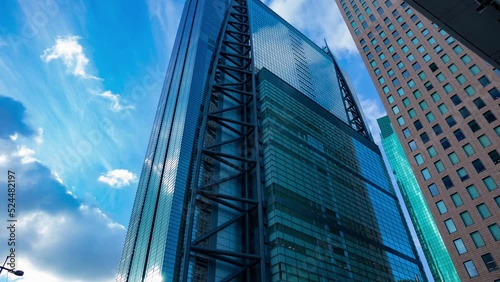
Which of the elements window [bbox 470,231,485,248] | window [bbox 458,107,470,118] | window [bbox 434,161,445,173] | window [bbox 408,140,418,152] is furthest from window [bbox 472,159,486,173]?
window [bbox 408,140,418,152]

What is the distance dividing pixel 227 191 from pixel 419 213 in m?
154

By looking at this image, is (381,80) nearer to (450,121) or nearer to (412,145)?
(412,145)

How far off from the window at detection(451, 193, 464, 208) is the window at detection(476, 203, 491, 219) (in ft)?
6.50

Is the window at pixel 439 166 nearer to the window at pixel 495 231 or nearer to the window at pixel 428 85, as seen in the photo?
the window at pixel 495 231

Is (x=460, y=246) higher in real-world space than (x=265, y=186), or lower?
lower

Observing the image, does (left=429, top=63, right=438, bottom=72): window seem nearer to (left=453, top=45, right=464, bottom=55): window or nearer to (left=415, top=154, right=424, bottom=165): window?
(left=453, top=45, right=464, bottom=55): window

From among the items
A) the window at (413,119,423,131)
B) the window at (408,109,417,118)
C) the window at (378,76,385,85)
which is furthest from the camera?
the window at (378,76,385,85)

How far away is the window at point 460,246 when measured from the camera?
39.7m

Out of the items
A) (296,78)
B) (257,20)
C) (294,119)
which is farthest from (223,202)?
(257,20)

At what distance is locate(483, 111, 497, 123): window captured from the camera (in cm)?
4290

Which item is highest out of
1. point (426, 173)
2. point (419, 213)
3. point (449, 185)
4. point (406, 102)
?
point (419, 213)

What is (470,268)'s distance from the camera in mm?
38406

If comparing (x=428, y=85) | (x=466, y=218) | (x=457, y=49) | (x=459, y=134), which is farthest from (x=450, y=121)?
(x=466, y=218)

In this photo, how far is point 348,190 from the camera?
69.1 metres
